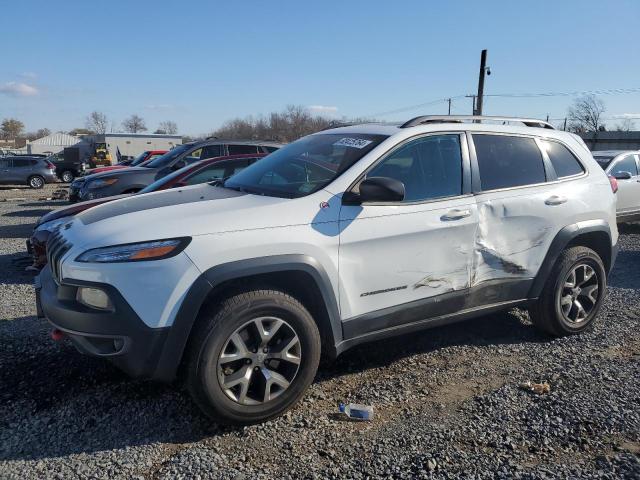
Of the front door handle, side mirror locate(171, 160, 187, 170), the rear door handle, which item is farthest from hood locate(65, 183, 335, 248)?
side mirror locate(171, 160, 187, 170)

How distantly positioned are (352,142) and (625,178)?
8.23 meters

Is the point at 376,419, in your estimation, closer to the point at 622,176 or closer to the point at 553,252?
the point at 553,252

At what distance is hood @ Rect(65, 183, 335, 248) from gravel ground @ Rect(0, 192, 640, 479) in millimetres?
1156

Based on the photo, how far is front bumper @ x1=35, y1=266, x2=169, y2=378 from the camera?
2.84 m

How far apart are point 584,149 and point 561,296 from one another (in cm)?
139

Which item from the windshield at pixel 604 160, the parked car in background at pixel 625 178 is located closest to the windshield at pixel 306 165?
the parked car in background at pixel 625 178

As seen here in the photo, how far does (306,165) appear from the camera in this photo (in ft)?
13.0

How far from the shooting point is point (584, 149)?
482 cm

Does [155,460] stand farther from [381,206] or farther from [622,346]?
[622,346]

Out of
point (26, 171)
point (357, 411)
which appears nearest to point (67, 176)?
point (26, 171)

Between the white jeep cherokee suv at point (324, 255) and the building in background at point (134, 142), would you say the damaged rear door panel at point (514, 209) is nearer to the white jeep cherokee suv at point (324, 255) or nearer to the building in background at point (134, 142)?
the white jeep cherokee suv at point (324, 255)

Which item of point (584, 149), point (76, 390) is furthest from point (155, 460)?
point (584, 149)

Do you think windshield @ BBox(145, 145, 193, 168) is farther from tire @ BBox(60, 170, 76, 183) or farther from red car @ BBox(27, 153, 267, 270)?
tire @ BBox(60, 170, 76, 183)

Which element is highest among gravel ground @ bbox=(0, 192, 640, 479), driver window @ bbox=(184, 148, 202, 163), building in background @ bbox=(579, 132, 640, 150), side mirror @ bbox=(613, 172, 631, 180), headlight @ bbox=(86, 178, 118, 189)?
driver window @ bbox=(184, 148, 202, 163)
